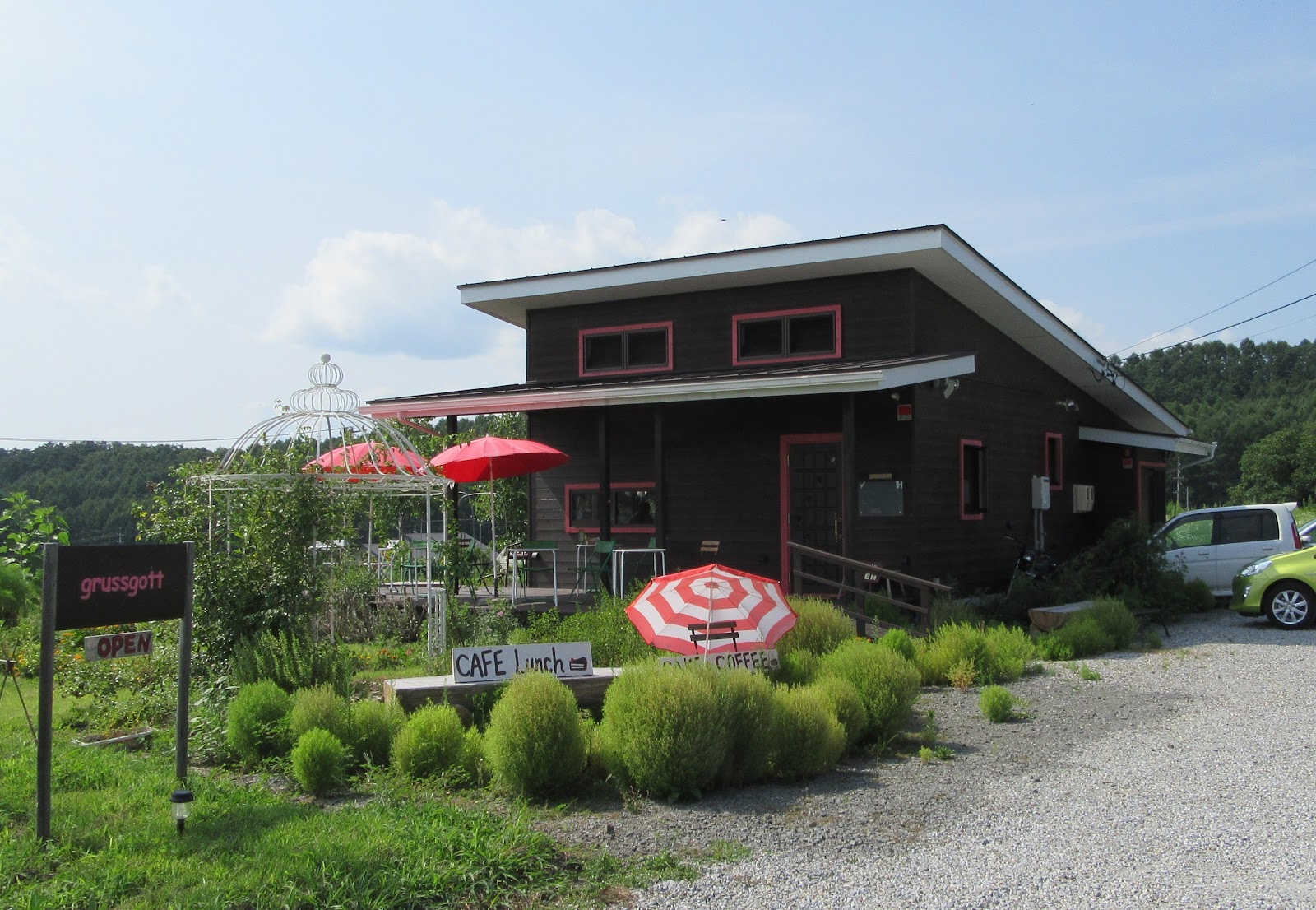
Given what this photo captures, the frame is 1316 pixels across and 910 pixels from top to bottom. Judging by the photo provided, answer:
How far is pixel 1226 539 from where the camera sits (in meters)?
16.4

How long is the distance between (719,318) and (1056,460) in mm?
7786

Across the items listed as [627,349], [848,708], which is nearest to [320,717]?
[848,708]

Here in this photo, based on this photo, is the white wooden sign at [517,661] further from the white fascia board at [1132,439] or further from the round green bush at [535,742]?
the white fascia board at [1132,439]

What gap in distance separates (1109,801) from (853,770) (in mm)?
1540

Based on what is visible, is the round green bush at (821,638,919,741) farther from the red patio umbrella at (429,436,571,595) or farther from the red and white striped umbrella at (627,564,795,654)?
the red patio umbrella at (429,436,571,595)

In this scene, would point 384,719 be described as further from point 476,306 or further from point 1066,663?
point 476,306

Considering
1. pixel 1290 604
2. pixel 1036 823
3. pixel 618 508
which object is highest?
pixel 618 508

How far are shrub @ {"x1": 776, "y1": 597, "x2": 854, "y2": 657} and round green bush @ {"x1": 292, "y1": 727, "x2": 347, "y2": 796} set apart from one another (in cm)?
441

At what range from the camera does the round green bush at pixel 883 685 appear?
770cm

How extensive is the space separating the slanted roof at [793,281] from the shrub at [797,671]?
4.23 metres

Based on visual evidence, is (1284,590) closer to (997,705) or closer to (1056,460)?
(1056,460)

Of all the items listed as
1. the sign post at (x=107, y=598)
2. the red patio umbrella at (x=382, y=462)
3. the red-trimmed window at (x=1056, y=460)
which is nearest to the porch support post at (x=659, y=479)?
the red patio umbrella at (x=382, y=462)

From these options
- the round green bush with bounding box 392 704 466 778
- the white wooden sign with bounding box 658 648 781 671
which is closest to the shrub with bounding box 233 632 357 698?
the round green bush with bounding box 392 704 466 778

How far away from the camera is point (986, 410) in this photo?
1725 centimetres
